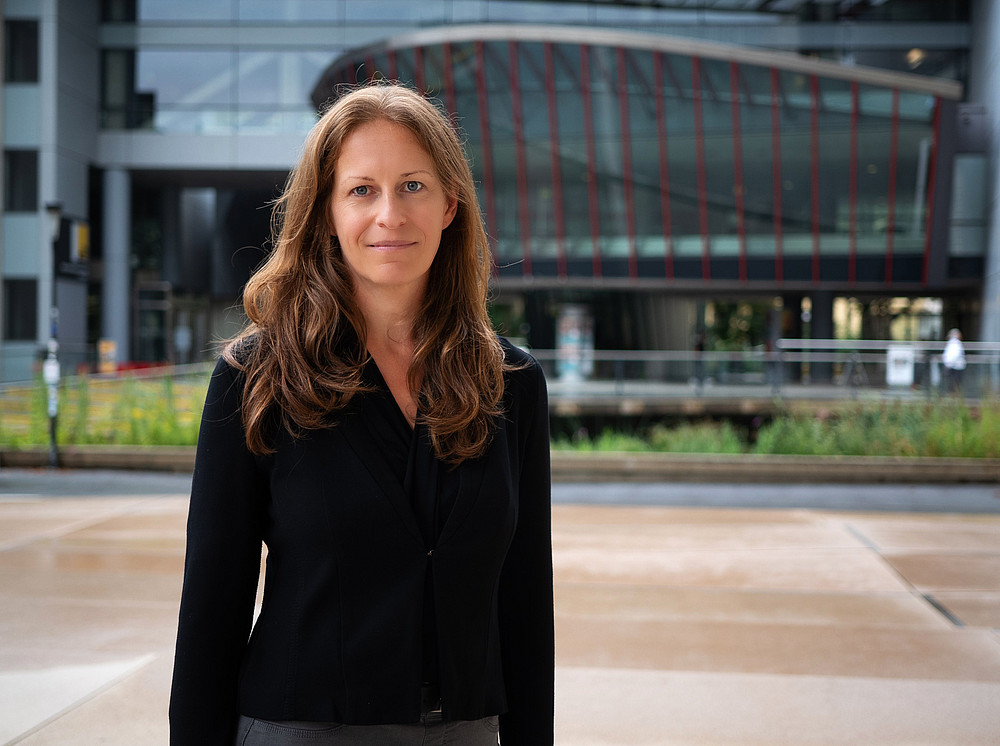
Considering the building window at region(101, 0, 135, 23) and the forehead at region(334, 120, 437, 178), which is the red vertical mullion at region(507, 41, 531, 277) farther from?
the forehead at region(334, 120, 437, 178)

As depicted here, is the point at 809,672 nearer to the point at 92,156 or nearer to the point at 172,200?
the point at 92,156

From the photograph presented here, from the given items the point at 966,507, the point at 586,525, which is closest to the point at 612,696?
the point at 586,525

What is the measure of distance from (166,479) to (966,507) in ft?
31.8

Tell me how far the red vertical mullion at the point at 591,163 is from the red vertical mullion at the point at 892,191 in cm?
946

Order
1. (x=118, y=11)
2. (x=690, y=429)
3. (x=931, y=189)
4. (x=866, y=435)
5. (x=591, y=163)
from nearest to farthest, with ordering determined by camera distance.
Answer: (x=866, y=435)
(x=690, y=429)
(x=931, y=189)
(x=591, y=163)
(x=118, y=11)

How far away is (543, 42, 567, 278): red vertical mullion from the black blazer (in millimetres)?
29730

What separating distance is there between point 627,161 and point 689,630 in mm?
26677

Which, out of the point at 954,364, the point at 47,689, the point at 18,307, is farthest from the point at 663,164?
the point at 47,689

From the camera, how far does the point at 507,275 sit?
3166 centimetres

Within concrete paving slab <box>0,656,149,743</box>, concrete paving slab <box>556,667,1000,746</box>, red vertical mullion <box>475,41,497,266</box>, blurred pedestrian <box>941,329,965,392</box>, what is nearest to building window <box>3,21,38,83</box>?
red vertical mullion <box>475,41,497,266</box>

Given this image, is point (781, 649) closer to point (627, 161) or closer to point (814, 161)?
point (627, 161)

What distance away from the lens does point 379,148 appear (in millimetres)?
1757

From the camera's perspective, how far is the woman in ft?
5.38

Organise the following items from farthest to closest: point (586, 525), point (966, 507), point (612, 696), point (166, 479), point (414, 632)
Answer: point (166, 479) → point (966, 507) → point (586, 525) → point (612, 696) → point (414, 632)
